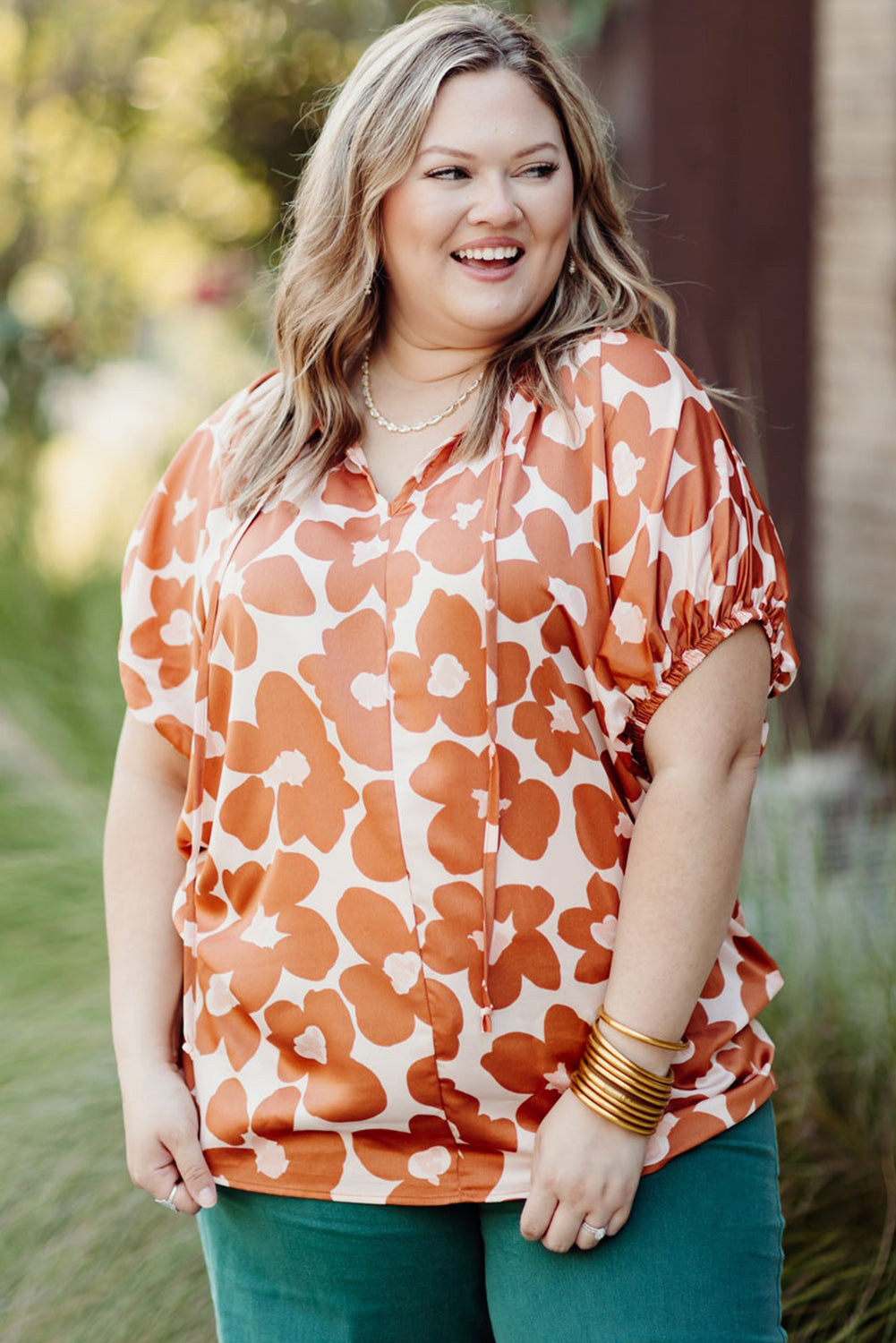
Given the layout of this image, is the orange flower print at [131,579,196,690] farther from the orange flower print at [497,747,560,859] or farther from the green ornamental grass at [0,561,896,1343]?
the green ornamental grass at [0,561,896,1343]

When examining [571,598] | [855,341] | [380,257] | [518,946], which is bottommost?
[855,341]

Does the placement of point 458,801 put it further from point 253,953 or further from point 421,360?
point 421,360

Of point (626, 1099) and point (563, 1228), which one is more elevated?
point (626, 1099)

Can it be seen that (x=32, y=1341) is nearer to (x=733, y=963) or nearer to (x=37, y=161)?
(x=733, y=963)

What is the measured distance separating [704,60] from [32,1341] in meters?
4.63

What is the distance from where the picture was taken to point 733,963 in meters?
1.59

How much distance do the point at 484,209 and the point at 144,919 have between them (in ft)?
2.86

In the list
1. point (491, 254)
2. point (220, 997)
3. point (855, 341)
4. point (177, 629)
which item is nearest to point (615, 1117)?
point (220, 997)

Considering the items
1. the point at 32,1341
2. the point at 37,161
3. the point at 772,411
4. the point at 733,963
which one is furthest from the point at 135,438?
the point at 733,963

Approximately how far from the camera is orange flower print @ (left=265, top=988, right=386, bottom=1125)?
1486mm

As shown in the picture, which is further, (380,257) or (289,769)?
(380,257)

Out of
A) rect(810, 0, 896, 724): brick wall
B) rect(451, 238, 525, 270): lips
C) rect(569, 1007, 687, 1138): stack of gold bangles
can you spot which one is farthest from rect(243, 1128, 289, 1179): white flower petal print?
rect(810, 0, 896, 724): brick wall

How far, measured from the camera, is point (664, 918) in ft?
4.68

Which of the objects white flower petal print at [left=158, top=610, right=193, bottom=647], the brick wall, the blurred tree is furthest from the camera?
the blurred tree
